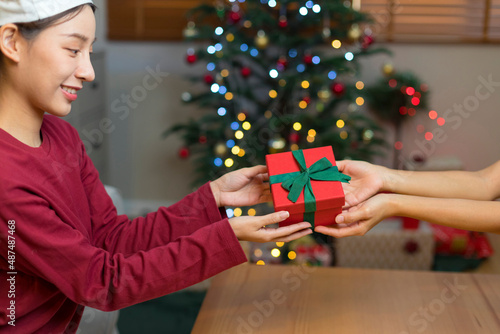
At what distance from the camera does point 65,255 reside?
3.32 feet

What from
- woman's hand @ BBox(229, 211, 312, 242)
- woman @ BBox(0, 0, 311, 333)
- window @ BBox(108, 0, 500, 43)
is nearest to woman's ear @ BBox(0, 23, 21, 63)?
woman @ BBox(0, 0, 311, 333)

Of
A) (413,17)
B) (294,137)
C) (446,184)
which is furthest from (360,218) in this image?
(413,17)

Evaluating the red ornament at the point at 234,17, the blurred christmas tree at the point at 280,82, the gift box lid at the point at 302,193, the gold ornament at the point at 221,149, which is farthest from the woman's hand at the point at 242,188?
the red ornament at the point at 234,17

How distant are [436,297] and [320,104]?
1.76 m

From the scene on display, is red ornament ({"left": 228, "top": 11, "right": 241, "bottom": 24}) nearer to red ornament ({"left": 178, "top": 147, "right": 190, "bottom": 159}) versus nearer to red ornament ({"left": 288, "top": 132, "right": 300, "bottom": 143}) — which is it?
red ornament ({"left": 288, "top": 132, "right": 300, "bottom": 143})

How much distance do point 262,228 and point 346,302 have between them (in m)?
0.28

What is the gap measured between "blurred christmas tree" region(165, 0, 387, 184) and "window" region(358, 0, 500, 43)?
1.49ft

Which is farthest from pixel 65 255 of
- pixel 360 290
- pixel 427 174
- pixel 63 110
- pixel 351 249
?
pixel 351 249

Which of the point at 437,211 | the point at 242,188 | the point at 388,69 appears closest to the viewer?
the point at 437,211

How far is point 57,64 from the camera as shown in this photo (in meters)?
1.04

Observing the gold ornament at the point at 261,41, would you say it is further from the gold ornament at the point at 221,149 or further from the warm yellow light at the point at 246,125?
the gold ornament at the point at 221,149

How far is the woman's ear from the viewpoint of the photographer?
1.01m

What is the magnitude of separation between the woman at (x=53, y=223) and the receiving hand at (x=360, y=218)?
0.30 feet

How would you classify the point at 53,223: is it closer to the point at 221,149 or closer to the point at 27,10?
the point at 27,10
